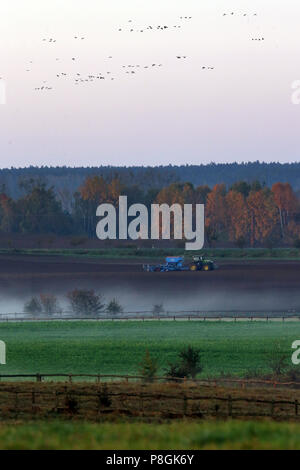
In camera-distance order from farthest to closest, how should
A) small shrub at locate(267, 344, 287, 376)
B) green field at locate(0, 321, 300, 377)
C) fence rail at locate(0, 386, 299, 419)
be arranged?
green field at locate(0, 321, 300, 377) → small shrub at locate(267, 344, 287, 376) → fence rail at locate(0, 386, 299, 419)

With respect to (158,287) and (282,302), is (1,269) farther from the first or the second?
(282,302)

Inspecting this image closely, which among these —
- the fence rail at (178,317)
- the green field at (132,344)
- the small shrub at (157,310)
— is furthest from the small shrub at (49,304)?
the green field at (132,344)

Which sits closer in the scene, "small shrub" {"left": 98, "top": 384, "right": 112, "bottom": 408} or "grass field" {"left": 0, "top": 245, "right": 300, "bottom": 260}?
"small shrub" {"left": 98, "top": 384, "right": 112, "bottom": 408}

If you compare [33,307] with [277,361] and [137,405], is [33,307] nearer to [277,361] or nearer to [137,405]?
[277,361]

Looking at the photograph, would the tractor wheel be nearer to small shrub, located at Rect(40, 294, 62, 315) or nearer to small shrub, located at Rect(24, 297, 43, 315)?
small shrub, located at Rect(40, 294, 62, 315)

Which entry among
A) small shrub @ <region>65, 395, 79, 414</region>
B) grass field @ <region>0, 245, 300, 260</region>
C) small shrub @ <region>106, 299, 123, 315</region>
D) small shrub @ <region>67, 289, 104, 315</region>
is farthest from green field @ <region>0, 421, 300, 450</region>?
grass field @ <region>0, 245, 300, 260</region>

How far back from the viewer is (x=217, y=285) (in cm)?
15425

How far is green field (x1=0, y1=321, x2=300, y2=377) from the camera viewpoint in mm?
83062

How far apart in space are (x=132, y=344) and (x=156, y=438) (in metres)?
66.8

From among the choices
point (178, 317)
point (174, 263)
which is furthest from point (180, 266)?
point (178, 317)

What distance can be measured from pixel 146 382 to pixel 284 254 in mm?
134904

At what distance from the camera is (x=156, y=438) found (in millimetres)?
28422

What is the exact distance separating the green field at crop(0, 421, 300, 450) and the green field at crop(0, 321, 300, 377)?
152 ft
